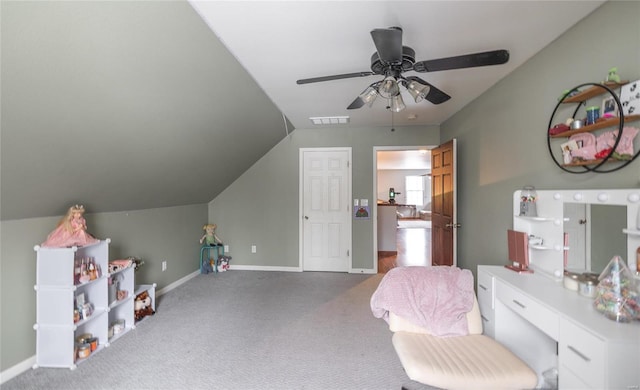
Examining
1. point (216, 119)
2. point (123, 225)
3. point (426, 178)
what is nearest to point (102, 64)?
point (216, 119)

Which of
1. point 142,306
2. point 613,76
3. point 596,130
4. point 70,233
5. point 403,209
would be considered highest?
point 613,76

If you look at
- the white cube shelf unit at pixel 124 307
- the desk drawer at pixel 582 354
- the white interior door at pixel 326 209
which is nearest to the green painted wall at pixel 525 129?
the desk drawer at pixel 582 354

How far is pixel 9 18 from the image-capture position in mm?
1133

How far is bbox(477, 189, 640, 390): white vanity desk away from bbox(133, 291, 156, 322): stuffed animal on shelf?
3.14 metres

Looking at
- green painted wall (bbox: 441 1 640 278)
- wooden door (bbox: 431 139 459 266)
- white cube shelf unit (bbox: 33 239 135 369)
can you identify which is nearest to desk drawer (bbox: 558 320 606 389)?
green painted wall (bbox: 441 1 640 278)

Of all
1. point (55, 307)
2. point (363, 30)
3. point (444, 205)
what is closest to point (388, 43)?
point (363, 30)

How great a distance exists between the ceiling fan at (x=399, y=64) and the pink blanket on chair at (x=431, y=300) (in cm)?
128

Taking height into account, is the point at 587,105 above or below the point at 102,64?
below

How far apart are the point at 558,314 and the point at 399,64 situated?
5.32 ft

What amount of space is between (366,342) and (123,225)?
2.83 meters

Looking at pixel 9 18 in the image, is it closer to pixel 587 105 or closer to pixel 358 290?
pixel 587 105

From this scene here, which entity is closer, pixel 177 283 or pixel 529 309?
pixel 529 309

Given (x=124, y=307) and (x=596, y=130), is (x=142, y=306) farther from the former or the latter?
(x=596, y=130)

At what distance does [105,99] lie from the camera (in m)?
1.73
